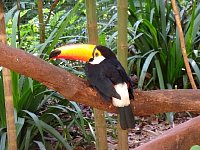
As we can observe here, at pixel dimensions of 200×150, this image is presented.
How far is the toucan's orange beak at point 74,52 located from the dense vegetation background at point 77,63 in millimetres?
454

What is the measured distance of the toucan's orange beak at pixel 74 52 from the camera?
5.10ft

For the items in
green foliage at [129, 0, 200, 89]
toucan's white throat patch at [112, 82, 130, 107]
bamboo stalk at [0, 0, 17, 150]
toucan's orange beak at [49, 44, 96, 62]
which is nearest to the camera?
toucan's white throat patch at [112, 82, 130, 107]

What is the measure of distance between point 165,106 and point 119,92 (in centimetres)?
15

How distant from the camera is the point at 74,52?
1581 millimetres

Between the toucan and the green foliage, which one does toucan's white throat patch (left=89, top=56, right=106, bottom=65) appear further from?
the green foliage

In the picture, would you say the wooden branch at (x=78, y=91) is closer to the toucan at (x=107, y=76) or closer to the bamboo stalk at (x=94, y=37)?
the toucan at (x=107, y=76)

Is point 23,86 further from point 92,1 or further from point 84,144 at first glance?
point 92,1

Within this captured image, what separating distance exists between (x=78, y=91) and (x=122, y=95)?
0.53ft

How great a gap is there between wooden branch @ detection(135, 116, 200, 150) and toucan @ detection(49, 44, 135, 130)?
0.11 meters

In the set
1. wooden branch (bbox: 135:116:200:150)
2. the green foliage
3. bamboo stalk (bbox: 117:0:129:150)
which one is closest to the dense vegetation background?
the green foliage

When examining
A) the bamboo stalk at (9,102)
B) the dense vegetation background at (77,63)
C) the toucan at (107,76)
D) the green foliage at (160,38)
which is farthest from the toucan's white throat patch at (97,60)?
the green foliage at (160,38)

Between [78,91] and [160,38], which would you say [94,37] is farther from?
[160,38]

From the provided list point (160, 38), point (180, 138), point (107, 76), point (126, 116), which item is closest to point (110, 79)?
point (107, 76)

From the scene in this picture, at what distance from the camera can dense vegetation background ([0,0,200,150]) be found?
7.41ft
